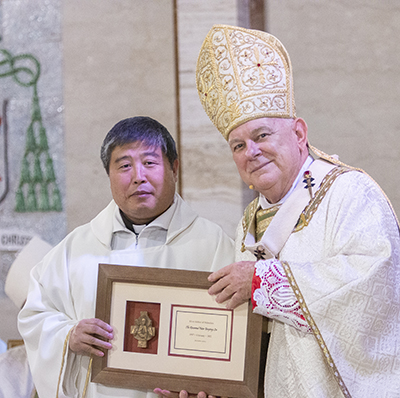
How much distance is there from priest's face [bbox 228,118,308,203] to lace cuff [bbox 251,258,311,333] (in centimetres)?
47

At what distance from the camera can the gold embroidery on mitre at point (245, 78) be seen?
8.35 ft

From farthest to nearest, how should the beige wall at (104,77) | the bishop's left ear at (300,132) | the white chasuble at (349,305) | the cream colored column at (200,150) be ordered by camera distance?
the beige wall at (104,77) → the cream colored column at (200,150) → the bishop's left ear at (300,132) → the white chasuble at (349,305)

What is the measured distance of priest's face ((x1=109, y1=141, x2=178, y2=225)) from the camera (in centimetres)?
272

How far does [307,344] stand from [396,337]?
39 centimetres

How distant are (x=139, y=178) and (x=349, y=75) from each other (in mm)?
2791

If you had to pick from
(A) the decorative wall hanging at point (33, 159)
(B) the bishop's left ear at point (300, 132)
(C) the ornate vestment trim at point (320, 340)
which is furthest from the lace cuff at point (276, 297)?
(A) the decorative wall hanging at point (33, 159)

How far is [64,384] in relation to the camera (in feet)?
8.97

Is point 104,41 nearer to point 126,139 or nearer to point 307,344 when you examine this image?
point 126,139

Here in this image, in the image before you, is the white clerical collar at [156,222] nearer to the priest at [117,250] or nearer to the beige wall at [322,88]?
the priest at [117,250]

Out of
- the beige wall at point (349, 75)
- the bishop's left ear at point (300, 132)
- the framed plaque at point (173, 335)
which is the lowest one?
the framed plaque at point (173, 335)

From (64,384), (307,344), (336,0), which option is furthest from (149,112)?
(307,344)

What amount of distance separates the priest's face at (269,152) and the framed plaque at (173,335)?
553 mm

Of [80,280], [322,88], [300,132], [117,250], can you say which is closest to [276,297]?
[300,132]

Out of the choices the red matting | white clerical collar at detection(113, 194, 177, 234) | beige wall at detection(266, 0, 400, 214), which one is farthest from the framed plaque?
beige wall at detection(266, 0, 400, 214)
